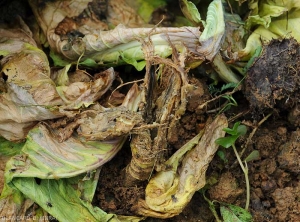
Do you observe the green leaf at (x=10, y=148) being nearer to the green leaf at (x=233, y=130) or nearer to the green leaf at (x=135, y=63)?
the green leaf at (x=135, y=63)

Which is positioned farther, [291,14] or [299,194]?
[291,14]

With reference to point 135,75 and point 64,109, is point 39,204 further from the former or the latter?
point 135,75

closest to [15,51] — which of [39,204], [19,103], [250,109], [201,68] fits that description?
[19,103]

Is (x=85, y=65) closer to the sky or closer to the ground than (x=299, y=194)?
closer to the sky

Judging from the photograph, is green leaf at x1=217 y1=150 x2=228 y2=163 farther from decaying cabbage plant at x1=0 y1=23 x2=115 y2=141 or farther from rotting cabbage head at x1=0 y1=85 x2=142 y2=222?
decaying cabbage plant at x1=0 y1=23 x2=115 y2=141

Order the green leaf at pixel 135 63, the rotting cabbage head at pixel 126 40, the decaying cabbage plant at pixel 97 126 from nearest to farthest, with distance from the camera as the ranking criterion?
the decaying cabbage plant at pixel 97 126 → the rotting cabbage head at pixel 126 40 → the green leaf at pixel 135 63

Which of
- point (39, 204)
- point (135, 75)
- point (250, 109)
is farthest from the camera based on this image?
point (135, 75)

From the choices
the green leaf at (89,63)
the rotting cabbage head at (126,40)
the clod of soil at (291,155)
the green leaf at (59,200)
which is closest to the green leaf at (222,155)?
the clod of soil at (291,155)
